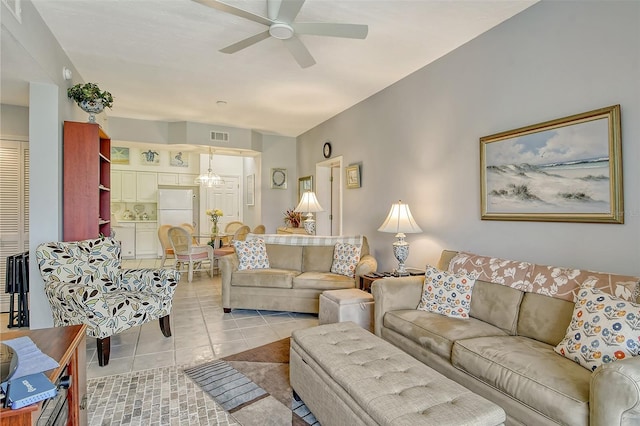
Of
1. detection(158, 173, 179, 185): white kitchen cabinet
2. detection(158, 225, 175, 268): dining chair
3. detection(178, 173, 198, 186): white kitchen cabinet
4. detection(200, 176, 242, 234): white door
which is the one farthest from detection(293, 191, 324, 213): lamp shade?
Result: detection(158, 173, 179, 185): white kitchen cabinet

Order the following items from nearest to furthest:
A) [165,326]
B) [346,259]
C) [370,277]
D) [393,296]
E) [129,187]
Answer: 1. [393,296]
2. [165,326]
3. [370,277]
4. [346,259]
5. [129,187]

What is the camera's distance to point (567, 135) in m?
2.33

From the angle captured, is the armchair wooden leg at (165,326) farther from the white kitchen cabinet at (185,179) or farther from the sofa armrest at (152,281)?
the white kitchen cabinet at (185,179)

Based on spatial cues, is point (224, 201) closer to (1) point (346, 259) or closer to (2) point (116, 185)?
(2) point (116, 185)

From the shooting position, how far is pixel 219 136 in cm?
619

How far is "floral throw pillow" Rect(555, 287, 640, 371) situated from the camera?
150 centimetres

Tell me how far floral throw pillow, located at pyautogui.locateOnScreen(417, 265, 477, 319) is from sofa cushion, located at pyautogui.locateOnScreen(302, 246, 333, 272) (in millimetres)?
1690

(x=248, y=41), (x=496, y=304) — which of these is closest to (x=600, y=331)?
(x=496, y=304)

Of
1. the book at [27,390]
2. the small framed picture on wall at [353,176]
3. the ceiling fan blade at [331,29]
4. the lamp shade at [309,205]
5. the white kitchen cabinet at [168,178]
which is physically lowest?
the book at [27,390]

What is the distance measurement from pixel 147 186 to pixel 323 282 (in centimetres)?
624

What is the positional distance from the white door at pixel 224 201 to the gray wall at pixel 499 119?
497cm

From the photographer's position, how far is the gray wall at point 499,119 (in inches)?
81.7

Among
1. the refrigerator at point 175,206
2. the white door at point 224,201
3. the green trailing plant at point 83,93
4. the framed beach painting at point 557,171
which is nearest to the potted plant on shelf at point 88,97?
the green trailing plant at point 83,93

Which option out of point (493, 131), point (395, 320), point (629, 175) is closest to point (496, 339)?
point (395, 320)
